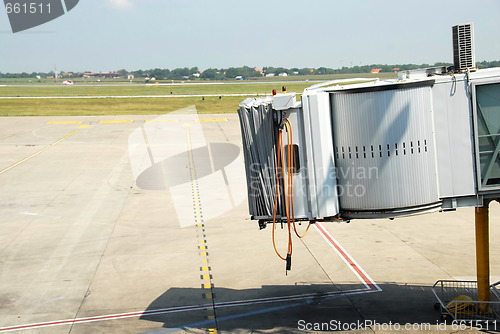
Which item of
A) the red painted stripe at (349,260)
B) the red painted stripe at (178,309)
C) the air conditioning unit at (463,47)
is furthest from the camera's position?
the red painted stripe at (349,260)

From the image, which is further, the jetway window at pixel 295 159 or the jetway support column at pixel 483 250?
the jetway support column at pixel 483 250

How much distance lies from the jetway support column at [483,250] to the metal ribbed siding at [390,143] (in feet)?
6.31

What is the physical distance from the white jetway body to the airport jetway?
0.03 meters

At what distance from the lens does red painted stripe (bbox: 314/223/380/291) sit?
20.0 metres

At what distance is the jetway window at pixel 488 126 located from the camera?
592 inches

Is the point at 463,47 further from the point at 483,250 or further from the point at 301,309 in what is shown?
the point at 301,309

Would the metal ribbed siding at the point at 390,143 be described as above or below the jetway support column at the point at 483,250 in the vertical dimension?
above

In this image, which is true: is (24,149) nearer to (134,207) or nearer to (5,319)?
(134,207)

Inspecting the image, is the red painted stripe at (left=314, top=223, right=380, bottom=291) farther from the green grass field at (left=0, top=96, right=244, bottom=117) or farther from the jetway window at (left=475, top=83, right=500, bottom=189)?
the green grass field at (left=0, top=96, right=244, bottom=117)

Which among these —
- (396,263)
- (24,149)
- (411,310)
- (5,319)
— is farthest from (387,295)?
(24,149)

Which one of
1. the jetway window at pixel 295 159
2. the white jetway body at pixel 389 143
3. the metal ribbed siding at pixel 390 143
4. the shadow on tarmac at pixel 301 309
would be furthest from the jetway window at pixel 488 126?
the shadow on tarmac at pixel 301 309

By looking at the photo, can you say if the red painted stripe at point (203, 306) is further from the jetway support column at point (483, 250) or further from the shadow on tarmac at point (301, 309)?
the jetway support column at point (483, 250)

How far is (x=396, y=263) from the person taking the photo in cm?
2208

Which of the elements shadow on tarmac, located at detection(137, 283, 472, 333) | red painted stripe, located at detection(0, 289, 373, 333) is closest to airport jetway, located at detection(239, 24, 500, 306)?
shadow on tarmac, located at detection(137, 283, 472, 333)
